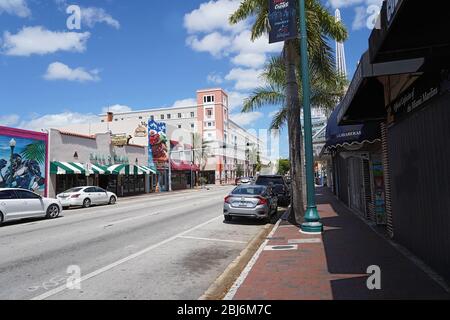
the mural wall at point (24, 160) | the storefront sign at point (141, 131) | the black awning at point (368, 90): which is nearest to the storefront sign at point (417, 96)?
the black awning at point (368, 90)

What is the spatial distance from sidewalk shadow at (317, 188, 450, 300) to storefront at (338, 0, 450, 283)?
16.4 inches

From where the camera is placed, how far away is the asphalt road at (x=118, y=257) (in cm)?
662

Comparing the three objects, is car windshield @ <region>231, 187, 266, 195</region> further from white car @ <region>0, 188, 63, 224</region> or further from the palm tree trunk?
white car @ <region>0, 188, 63, 224</region>

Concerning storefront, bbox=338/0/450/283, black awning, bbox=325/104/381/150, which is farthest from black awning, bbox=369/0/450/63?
black awning, bbox=325/104/381/150

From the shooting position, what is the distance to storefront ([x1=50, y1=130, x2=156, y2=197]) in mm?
31891

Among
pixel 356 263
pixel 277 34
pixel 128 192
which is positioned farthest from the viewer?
pixel 128 192

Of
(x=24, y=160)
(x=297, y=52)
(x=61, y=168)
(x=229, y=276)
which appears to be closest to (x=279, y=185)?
(x=297, y=52)

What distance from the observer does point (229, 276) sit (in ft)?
24.6

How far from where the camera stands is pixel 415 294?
566cm

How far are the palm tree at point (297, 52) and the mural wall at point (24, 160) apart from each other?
18.3m

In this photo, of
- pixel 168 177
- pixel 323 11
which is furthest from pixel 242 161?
pixel 323 11

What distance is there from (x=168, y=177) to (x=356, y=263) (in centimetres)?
4830

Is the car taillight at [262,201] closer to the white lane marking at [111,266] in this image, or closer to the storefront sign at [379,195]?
the white lane marking at [111,266]
